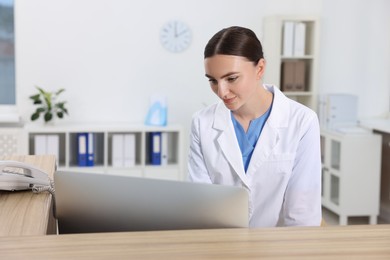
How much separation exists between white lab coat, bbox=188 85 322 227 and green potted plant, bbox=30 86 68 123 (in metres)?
2.73

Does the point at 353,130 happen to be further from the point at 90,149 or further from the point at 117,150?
the point at 90,149

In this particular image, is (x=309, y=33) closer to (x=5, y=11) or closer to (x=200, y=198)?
(x=5, y=11)

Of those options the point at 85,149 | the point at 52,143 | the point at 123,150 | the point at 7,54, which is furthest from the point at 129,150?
the point at 7,54

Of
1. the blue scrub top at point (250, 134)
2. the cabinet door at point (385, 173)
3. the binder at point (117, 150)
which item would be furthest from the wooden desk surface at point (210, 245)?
the cabinet door at point (385, 173)

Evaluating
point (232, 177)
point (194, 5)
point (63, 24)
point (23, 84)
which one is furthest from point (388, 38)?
point (232, 177)

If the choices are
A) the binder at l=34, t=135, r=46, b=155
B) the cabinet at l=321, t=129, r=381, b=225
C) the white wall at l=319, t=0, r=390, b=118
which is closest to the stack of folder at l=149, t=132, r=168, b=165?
the binder at l=34, t=135, r=46, b=155

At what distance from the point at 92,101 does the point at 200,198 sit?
3679mm

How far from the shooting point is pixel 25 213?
1558 millimetres

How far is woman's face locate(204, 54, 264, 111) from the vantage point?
184cm

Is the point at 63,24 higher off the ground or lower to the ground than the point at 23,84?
higher

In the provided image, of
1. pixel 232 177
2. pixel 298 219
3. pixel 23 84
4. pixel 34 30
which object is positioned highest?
pixel 34 30

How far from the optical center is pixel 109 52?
4805 millimetres

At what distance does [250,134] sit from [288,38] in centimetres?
293

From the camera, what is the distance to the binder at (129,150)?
15.1 ft
